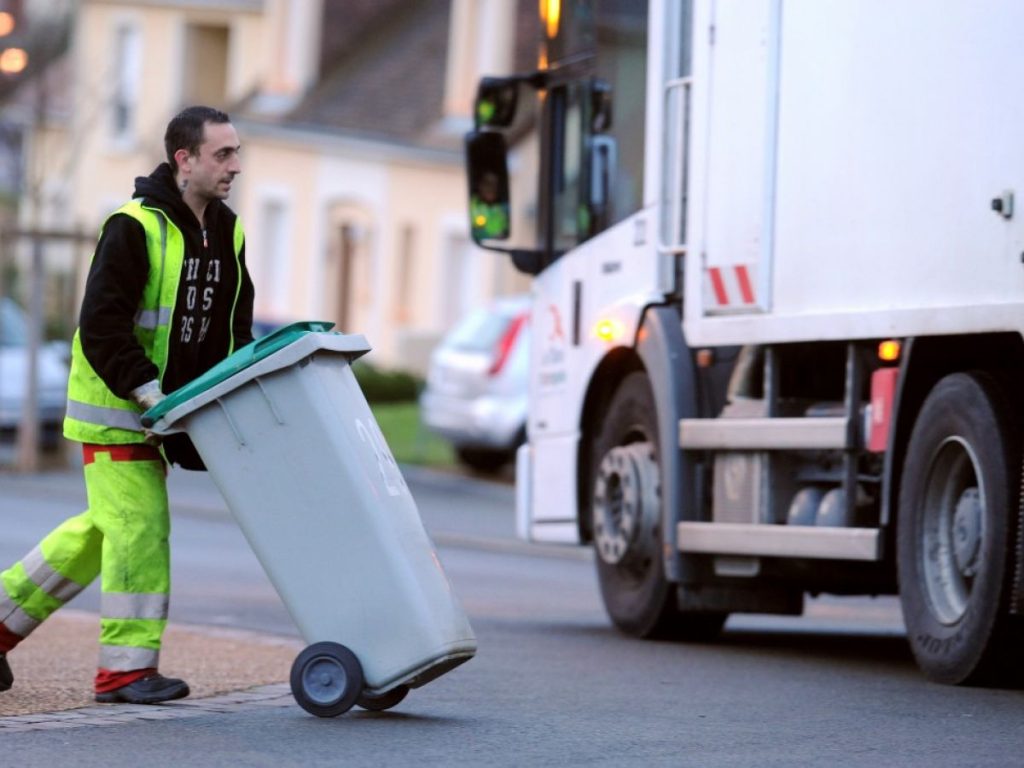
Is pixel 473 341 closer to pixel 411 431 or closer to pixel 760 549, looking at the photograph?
pixel 411 431

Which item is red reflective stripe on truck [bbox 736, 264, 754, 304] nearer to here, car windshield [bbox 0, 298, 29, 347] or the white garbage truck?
the white garbage truck

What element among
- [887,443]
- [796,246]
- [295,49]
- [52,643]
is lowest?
[52,643]

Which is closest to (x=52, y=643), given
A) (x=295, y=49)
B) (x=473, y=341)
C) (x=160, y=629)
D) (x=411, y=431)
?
(x=160, y=629)

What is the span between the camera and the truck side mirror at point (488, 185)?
11.4 m

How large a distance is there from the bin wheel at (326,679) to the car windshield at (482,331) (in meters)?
16.6

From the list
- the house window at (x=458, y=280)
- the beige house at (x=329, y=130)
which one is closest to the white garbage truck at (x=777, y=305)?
the beige house at (x=329, y=130)

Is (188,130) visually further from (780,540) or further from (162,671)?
(780,540)

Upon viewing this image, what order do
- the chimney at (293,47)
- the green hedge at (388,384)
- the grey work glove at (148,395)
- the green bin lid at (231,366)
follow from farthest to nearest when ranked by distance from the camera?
the chimney at (293,47), the green hedge at (388,384), the grey work glove at (148,395), the green bin lid at (231,366)

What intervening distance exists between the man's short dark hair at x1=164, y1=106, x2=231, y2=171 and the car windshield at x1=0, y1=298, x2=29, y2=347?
61.8 feet

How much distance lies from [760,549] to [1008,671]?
1464mm

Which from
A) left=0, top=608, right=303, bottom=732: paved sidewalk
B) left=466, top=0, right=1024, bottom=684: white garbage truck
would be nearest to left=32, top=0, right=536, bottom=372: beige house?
left=466, top=0, right=1024, bottom=684: white garbage truck

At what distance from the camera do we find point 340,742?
A: 21.7ft

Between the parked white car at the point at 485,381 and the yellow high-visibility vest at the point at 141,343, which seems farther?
the parked white car at the point at 485,381

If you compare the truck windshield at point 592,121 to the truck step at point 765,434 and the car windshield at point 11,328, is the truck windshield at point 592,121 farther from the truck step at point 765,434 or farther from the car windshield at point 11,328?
the car windshield at point 11,328
